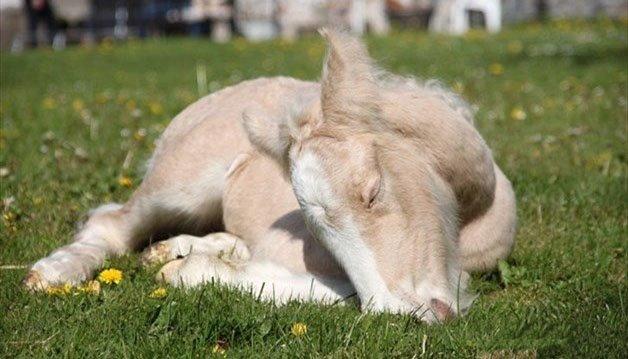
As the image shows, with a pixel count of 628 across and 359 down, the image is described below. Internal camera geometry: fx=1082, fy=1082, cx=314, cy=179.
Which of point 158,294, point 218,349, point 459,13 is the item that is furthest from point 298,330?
point 459,13

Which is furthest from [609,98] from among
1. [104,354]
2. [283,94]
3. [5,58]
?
[5,58]

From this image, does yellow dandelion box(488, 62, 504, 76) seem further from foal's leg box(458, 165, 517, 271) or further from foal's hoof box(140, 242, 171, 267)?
foal's hoof box(140, 242, 171, 267)

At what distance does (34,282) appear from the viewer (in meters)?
4.53

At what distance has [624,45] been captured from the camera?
16969 millimetres

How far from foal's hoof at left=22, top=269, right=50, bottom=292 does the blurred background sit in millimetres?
21498

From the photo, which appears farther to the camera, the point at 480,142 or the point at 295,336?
the point at 480,142

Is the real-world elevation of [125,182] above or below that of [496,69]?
above

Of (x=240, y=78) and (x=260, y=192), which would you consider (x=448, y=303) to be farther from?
(x=240, y=78)

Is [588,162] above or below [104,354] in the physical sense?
below

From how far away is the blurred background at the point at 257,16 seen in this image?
27.0m

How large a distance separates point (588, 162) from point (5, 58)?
13473 millimetres

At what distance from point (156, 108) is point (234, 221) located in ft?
16.8

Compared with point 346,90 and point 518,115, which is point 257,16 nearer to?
point 518,115

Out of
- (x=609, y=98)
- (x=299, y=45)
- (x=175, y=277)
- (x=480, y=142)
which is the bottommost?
(x=299, y=45)
